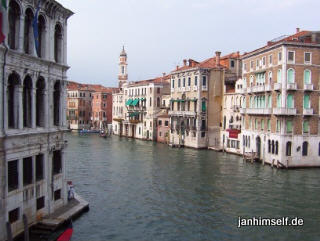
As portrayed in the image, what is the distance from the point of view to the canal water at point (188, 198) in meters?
15.3

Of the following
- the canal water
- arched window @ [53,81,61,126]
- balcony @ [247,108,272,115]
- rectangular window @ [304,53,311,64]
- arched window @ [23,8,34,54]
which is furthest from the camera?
balcony @ [247,108,272,115]

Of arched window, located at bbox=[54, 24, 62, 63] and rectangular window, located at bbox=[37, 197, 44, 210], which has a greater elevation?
arched window, located at bbox=[54, 24, 62, 63]

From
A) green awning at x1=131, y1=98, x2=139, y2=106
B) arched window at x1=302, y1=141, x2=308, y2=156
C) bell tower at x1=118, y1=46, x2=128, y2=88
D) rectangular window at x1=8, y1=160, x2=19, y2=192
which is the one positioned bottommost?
arched window at x1=302, y1=141, x2=308, y2=156

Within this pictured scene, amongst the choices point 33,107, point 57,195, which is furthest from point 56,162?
point 33,107

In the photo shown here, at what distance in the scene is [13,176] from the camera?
12523 millimetres

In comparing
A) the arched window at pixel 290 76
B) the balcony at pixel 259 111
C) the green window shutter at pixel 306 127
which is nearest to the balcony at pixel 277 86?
the arched window at pixel 290 76

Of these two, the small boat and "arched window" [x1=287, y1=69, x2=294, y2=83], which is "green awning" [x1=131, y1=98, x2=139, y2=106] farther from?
the small boat

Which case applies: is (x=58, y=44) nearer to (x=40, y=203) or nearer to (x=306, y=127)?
(x=40, y=203)

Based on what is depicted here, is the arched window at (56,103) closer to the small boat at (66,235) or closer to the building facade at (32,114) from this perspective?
the building facade at (32,114)

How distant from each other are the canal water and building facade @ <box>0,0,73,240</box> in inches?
91.7

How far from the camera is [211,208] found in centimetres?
1867

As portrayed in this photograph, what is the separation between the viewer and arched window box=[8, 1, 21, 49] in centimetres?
1248

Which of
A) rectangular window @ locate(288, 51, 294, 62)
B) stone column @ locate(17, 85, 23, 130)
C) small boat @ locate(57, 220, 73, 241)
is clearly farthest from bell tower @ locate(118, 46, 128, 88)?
small boat @ locate(57, 220, 73, 241)

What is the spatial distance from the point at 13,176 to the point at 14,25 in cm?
471
